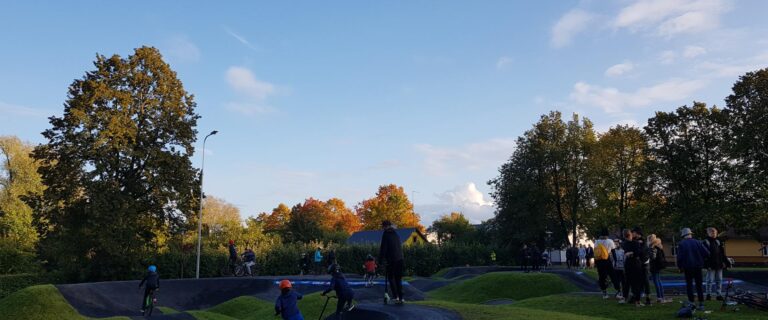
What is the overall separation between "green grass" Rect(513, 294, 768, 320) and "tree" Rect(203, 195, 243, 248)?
36.3 meters

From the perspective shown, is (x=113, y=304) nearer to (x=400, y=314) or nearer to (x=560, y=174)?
(x=400, y=314)

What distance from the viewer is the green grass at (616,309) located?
1430 cm

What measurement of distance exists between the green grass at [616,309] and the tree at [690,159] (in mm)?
24913

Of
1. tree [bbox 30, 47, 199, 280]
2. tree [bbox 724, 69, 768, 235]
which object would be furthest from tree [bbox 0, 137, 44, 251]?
tree [bbox 724, 69, 768, 235]

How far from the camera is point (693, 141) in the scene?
43844 mm

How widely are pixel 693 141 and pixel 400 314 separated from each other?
128ft

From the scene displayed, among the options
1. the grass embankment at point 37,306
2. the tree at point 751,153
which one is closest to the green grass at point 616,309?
the grass embankment at point 37,306

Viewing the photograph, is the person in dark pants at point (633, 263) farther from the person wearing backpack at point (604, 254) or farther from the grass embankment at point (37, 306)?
the grass embankment at point (37, 306)

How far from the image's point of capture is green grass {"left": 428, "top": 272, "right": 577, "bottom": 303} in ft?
94.2

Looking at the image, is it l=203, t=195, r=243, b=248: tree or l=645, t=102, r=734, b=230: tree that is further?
l=203, t=195, r=243, b=248: tree

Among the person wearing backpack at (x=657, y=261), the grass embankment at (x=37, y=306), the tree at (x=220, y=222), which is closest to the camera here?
the person wearing backpack at (x=657, y=261)

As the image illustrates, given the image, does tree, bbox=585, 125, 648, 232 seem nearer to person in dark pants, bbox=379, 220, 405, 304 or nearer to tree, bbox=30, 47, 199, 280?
tree, bbox=30, 47, 199, 280

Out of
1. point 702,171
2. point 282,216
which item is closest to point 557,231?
point 702,171

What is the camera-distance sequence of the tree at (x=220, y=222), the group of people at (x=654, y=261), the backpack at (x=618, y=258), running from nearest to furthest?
the group of people at (x=654, y=261), the backpack at (x=618, y=258), the tree at (x=220, y=222)
